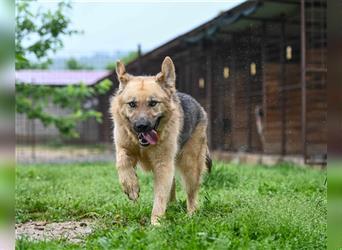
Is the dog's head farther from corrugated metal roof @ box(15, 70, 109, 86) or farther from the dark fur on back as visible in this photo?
corrugated metal roof @ box(15, 70, 109, 86)

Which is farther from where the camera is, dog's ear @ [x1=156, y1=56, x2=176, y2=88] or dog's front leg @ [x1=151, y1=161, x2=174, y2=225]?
dog's ear @ [x1=156, y1=56, x2=176, y2=88]

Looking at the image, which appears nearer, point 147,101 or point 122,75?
point 147,101

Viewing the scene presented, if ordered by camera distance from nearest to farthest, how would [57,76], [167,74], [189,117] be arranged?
1. [167,74]
2. [189,117]
3. [57,76]

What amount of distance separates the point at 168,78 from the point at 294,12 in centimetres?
842

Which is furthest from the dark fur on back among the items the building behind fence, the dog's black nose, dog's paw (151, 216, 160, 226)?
the building behind fence

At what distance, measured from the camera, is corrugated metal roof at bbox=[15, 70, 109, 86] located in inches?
657

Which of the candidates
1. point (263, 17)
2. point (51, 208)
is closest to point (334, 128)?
point (51, 208)

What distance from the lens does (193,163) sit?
5.85 meters

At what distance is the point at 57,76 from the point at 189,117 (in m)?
15.7

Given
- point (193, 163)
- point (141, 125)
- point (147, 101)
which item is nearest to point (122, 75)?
point (147, 101)

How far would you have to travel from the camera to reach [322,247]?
3900 millimetres

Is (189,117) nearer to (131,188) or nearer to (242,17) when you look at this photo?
(131,188)

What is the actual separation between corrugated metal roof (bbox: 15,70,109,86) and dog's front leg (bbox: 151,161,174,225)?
10.7 meters

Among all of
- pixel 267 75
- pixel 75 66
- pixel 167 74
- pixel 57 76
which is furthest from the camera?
pixel 75 66
